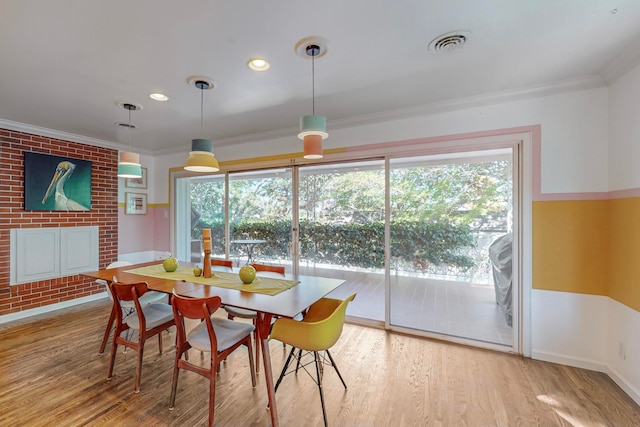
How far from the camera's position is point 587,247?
239 centimetres

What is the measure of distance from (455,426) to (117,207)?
5285 mm

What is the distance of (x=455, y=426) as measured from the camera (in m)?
→ 1.76

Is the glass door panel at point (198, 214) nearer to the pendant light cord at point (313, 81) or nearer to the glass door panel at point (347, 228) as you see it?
the glass door panel at point (347, 228)

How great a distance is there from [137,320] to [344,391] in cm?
178

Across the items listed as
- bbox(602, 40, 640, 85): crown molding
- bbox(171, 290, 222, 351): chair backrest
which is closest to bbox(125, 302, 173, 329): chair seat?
bbox(171, 290, 222, 351): chair backrest

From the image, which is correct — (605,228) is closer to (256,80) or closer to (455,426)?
(455,426)

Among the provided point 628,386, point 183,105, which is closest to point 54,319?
point 183,105

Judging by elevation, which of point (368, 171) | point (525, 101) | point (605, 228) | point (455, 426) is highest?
point (525, 101)

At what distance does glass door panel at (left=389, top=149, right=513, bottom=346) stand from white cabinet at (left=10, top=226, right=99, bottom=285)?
445 cm

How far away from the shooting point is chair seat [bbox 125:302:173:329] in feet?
7.45

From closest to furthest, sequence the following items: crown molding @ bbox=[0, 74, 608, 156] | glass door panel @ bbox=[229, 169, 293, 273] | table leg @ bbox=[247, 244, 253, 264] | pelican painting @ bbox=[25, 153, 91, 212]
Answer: crown molding @ bbox=[0, 74, 608, 156] → pelican painting @ bbox=[25, 153, 91, 212] → glass door panel @ bbox=[229, 169, 293, 273] → table leg @ bbox=[247, 244, 253, 264]

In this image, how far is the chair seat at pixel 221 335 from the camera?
1.91 meters

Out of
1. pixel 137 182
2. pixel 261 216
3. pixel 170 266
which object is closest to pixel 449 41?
pixel 170 266

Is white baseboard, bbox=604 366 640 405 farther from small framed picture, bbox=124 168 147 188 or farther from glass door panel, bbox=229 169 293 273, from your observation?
small framed picture, bbox=124 168 147 188
